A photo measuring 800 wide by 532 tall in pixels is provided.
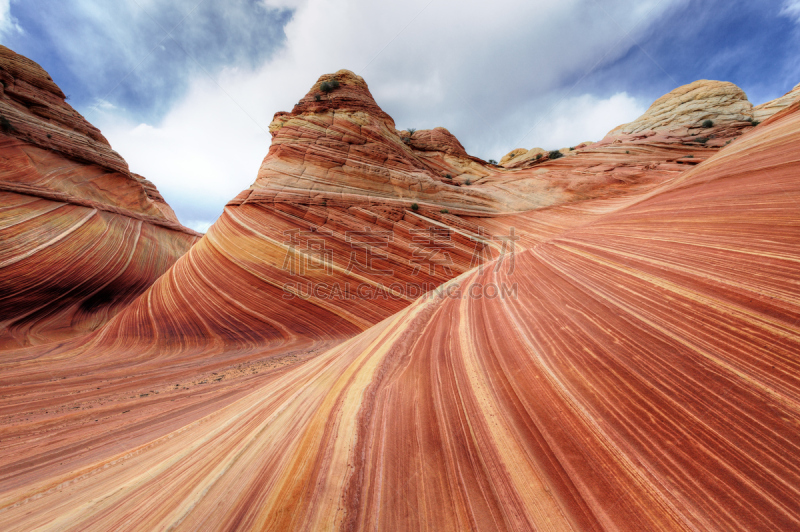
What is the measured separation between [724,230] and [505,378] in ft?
7.58

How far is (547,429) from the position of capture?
1.41 meters

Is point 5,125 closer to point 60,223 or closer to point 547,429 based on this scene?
point 60,223

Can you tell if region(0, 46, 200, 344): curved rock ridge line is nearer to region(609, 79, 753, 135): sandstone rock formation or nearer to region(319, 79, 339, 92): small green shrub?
region(319, 79, 339, 92): small green shrub

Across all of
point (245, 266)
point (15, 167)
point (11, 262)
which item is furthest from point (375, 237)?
point (15, 167)

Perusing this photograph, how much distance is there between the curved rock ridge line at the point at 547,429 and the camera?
106cm

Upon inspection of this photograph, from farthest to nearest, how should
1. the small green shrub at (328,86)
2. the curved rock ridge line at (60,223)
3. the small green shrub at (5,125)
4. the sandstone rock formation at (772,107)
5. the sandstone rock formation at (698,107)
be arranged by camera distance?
the sandstone rock formation at (698,107), the sandstone rock formation at (772,107), the small green shrub at (328,86), the small green shrub at (5,125), the curved rock ridge line at (60,223)

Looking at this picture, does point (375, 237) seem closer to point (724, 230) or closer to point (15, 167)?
point (724, 230)

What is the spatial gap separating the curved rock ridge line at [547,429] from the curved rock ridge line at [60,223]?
7.80 meters

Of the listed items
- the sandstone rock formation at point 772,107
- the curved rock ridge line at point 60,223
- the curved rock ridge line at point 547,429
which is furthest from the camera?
the sandstone rock formation at point 772,107

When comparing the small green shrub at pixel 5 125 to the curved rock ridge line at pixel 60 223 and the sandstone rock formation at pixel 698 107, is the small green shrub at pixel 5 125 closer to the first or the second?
the curved rock ridge line at pixel 60 223

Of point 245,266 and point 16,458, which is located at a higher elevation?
point 245,266

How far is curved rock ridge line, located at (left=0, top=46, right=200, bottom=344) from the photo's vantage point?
7174 millimetres

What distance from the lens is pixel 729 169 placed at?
313 cm

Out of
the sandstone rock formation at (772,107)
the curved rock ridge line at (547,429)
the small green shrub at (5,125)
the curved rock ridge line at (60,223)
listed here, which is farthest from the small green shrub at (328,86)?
the sandstone rock formation at (772,107)
